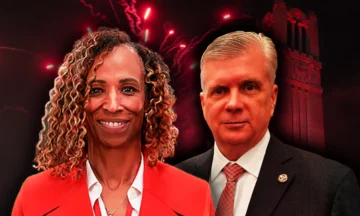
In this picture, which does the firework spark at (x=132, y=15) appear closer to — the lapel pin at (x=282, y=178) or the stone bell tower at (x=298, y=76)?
the stone bell tower at (x=298, y=76)

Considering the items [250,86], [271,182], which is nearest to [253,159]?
[271,182]

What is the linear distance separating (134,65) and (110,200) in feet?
2.30

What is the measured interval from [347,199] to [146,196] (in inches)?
42.4

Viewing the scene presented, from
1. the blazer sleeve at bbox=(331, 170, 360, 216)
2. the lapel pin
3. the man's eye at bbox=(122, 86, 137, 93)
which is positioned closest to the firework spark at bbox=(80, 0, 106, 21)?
the man's eye at bbox=(122, 86, 137, 93)

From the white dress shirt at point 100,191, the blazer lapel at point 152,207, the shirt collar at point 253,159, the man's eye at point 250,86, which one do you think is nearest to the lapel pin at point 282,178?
the shirt collar at point 253,159

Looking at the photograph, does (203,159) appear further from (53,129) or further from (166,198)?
(53,129)

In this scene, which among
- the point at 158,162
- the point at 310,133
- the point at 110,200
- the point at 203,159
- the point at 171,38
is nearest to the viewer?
the point at 110,200

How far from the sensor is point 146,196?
2.57 meters

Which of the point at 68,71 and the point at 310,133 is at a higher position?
the point at 68,71

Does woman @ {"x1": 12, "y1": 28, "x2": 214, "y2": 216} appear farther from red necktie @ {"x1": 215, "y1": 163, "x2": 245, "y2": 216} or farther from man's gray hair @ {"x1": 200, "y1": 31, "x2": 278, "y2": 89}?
man's gray hair @ {"x1": 200, "y1": 31, "x2": 278, "y2": 89}

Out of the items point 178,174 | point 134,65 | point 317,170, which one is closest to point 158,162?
point 178,174

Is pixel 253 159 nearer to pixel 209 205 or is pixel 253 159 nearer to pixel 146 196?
pixel 209 205

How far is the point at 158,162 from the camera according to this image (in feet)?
8.93

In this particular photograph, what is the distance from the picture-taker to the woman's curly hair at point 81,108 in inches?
98.7
